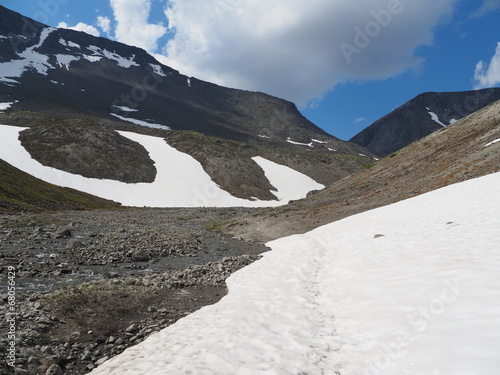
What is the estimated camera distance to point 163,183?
75.2 metres

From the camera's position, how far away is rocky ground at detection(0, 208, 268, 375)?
7777 mm

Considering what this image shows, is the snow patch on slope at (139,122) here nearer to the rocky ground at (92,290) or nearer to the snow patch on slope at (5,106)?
the snow patch on slope at (5,106)

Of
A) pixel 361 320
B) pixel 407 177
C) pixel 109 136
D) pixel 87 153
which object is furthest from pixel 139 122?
pixel 361 320

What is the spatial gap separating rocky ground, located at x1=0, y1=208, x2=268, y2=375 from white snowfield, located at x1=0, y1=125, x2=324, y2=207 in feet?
143

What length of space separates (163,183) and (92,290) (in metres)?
65.8

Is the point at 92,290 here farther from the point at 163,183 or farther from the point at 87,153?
the point at 87,153

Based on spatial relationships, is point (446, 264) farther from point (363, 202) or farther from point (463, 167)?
point (463, 167)

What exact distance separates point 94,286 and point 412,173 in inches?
1521

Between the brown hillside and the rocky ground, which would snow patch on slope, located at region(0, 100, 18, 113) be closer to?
the rocky ground

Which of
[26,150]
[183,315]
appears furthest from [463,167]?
[26,150]

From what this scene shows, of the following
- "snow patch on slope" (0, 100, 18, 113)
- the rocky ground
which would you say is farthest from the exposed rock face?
"snow patch on slope" (0, 100, 18, 113)

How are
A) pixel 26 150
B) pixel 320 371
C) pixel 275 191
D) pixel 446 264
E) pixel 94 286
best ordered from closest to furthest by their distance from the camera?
pixel 320 371 < pixel 446 264 < pixel 94 286 < pixel 26 150 < pixel 275 191

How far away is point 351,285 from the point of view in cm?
1038

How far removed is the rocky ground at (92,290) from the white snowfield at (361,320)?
4.12ft
